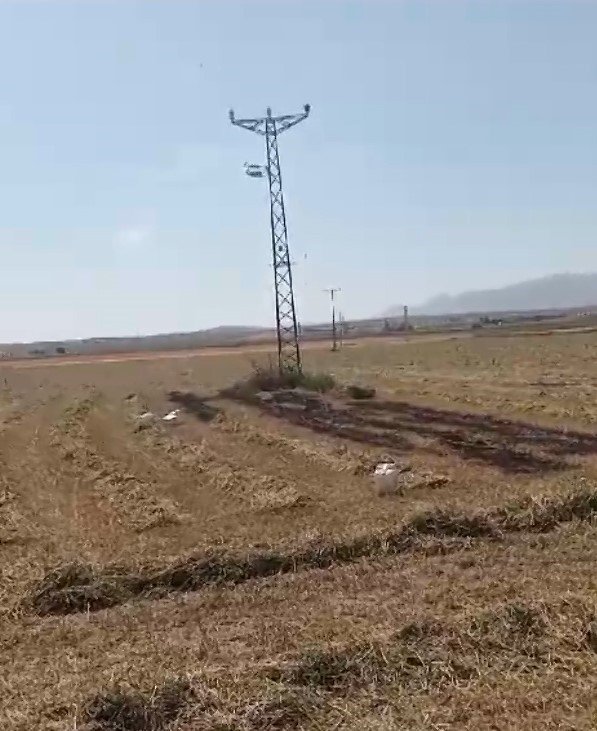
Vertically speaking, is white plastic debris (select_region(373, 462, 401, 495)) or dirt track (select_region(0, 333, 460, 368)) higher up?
dirt track (select_region(0, 333, 460, 368))

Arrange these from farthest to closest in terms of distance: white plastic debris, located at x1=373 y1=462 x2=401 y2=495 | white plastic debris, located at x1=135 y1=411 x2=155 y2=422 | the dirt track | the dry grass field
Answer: the dirt track, white plastic debris, located at x1=135 y1=411 x2=155 y2=422, white plastic debris, located at x1=373 y1=462 x2=401 y2=495, the dry grass field

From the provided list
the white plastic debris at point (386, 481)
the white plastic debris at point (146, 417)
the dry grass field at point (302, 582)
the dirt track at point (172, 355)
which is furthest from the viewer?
the dirt track at point (172, 355)

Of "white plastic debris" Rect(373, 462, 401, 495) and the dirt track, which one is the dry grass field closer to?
"white plastic debris" Rect(373, 462, 401, 495)

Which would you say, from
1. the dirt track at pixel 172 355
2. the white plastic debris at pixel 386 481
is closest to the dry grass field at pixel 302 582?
the white plastic debris at pixel 386 481

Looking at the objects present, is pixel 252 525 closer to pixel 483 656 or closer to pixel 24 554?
pixel 24 554

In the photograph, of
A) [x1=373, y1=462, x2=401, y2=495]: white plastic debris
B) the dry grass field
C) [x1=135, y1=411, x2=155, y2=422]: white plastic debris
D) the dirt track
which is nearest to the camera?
the dry grass field

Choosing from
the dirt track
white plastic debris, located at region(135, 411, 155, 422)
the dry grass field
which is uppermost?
the dirt track

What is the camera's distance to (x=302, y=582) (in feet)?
29.1

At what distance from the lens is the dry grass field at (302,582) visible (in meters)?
6.05

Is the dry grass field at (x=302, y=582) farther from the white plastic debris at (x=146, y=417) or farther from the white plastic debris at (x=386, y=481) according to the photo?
the white plastic debris at (x=146, y=417)

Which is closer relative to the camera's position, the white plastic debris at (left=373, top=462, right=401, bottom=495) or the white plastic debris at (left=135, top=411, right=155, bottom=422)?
the white plastic debris at (left=373, top=462, right=401, bottom=495)

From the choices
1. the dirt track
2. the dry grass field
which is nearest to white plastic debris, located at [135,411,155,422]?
the dry grass field

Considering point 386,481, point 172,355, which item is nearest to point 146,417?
point 386,481

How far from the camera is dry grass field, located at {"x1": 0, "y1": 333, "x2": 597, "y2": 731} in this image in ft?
19.8
